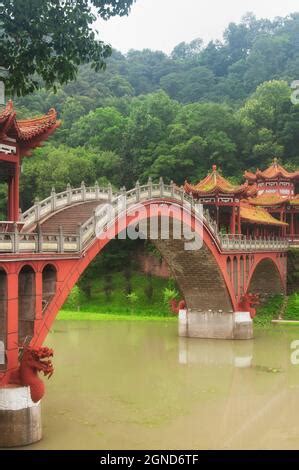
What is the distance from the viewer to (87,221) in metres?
22.0

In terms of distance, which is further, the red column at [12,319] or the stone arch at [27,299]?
the stone arch at [27,299]

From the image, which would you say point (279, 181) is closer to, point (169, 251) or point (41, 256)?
point (169, 251)

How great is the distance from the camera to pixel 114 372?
2734cm

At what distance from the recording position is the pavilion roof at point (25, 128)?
58.1 feet

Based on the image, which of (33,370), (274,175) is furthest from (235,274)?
(33,370)

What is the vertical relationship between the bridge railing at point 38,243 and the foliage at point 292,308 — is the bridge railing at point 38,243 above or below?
above

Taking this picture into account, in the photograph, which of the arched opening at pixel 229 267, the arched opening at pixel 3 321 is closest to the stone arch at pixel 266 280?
the arched opening at pixel 229 267

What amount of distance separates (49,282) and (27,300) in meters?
1.56

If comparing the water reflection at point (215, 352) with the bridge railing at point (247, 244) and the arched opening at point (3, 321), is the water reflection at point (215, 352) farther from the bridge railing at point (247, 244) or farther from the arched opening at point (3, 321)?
the arched opening at point (3, 321)

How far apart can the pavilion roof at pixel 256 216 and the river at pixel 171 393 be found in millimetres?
10844

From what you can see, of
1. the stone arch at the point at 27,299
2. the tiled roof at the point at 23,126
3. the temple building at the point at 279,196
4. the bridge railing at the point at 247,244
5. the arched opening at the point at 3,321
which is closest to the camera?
the arched opening at the point at 3,321

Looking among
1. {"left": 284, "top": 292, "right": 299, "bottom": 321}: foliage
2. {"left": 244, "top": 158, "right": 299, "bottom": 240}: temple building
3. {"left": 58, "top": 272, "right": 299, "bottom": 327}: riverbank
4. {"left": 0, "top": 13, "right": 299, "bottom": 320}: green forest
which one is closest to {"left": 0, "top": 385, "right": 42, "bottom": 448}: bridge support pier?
{"left": 58, "top": 272, "right": 299, "bottom": 327}: riverbank

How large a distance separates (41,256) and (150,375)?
36.5 ft

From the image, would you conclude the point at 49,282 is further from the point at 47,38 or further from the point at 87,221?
the point at 47,38
